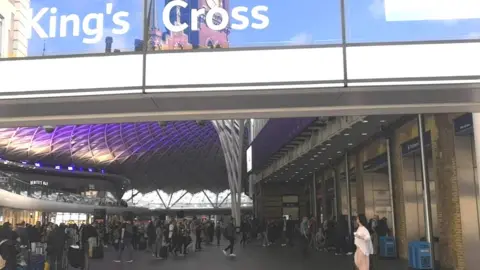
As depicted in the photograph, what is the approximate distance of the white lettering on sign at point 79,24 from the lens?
824 cm

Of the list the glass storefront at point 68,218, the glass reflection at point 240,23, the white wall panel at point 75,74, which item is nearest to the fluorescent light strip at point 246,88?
the white wall panel at point 75,74

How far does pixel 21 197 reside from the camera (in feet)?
131

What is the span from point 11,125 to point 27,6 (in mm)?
2286

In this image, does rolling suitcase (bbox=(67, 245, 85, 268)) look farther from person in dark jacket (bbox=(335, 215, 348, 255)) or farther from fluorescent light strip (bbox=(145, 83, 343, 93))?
person in dark jacket (bbox=(335, 215, 348, 255))

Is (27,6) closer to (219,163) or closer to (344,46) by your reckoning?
(344,46)

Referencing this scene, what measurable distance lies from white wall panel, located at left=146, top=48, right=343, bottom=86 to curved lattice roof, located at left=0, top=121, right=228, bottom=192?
231 ft

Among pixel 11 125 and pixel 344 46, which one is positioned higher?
pixel 344 46

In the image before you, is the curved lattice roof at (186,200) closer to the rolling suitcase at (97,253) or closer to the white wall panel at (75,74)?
the rolling suitcase at (97,253)

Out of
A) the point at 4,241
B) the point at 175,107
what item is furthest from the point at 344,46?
the point at 4,241

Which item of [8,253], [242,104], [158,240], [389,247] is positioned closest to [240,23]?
[242,104]

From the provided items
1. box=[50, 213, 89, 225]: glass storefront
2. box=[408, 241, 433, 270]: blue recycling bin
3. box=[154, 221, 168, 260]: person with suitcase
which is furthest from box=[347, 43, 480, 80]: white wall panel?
box=[50, 213, 89, 225]: glass storefront

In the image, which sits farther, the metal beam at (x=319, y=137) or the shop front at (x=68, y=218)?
the shop front at (x=68, y=218)

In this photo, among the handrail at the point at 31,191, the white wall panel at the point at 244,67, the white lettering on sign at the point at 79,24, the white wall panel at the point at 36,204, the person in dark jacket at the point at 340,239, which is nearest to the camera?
the white wall panel at the point at 244,67

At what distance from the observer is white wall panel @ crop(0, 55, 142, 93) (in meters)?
8.15
